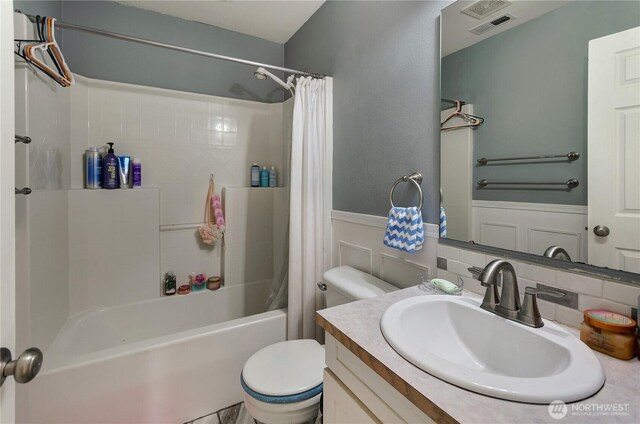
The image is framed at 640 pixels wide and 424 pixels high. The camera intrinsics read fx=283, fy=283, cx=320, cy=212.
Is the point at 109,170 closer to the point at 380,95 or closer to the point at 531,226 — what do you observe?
the point at 380,95

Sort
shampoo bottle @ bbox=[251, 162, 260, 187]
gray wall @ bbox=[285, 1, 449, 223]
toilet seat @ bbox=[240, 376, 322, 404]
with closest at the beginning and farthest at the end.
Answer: toilet seat @ bbox=[240, 376, 322, 404] → gray wall @ bbox=[285, 1, 449, 223] → shampoo bottle @ bbox=[251, 162, 260, 187]

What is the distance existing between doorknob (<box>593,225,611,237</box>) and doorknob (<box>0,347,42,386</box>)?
1267mm

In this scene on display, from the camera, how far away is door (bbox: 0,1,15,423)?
50 centimetres

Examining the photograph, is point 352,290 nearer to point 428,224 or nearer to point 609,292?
point 428,224

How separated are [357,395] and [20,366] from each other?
685 millimetres

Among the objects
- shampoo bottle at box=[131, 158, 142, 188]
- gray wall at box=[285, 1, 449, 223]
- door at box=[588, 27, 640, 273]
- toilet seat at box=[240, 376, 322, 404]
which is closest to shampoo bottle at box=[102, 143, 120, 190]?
shampoo bottle at box=[131, 158, 142, 188]

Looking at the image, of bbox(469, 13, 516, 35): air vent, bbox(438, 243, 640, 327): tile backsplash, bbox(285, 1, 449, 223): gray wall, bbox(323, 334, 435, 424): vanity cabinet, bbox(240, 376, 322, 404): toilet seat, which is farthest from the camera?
bbox(285, 1, 449, 223): gray wall

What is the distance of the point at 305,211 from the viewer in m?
1.73

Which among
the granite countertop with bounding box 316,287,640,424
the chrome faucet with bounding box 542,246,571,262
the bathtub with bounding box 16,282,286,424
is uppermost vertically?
the chrome faucet with bounding box 542,246,571,262

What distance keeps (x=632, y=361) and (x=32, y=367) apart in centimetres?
118

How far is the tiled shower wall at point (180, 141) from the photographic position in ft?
6.20

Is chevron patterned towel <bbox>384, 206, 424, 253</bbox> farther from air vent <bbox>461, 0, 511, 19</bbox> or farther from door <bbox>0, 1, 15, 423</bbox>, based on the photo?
door <bbox>0, 1, 15, 423</bbox>

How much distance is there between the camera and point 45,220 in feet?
4.58

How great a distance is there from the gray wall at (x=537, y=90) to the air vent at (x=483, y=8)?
0.33 ft
